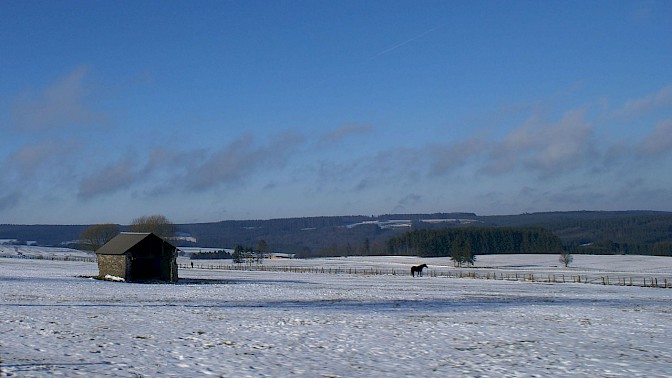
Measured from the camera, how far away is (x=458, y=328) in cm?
2359

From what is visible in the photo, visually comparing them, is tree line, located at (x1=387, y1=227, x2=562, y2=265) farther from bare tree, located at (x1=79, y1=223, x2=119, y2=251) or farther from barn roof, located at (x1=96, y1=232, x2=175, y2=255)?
barn roof, located at (x1=96, y1=232, x2=175, y2=255)

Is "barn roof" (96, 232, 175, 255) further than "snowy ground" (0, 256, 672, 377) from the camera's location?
Yes

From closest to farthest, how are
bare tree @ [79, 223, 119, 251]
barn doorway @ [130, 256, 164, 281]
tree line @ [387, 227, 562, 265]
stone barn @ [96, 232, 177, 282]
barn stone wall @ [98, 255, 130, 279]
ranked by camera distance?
1. barn stone wall @ [98, 255, 130, 279]
2. stone barn @ [96, 232, 177, 282]
3. barn doorway @ [130, 256, 164, 281]
4. bare tree @ [79, 223, 119, 251]
5. tree line @ [387, 227, 562, 265]

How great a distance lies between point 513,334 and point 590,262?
106 metres

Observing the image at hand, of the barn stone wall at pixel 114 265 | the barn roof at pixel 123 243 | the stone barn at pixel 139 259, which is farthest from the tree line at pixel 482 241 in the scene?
the barn stone wall at pixel 114 265

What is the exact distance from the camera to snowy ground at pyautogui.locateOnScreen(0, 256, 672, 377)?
49.5 feet

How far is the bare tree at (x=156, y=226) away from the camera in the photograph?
5186 inches

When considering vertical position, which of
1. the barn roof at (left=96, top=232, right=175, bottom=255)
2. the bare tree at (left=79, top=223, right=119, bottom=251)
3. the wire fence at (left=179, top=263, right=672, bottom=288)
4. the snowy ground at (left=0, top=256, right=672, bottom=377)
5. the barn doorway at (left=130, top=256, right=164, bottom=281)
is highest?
the bare tree at (left=79, top=223, right=119, bottom=251)

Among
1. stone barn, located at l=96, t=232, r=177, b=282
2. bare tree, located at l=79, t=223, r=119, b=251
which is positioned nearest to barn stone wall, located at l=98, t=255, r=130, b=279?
stone barn, located at l=96, t=232, r=177, b=282

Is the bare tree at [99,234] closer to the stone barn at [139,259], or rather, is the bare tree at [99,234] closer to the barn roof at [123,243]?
the barn roof at [123,243]

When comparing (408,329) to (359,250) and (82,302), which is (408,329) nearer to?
(82,302)

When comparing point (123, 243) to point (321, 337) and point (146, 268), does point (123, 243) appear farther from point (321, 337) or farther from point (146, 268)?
point (321, 337)

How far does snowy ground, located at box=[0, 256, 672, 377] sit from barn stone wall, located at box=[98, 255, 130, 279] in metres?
18.0

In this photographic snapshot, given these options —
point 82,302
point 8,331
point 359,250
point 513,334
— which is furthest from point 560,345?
point 359,250
